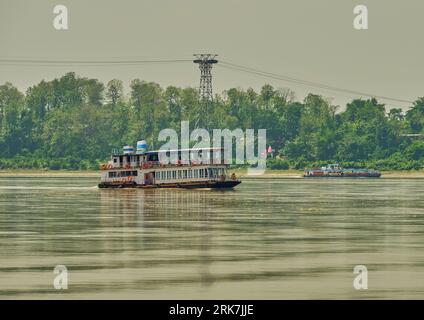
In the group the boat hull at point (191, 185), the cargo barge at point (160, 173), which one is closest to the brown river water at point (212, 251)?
the boat hull at point (191, 185)

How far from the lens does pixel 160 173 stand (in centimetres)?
15212

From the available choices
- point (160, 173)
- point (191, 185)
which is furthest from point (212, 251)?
point (160, 173)

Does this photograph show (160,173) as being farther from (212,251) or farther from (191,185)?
(212,251)

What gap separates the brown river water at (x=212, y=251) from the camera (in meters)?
46.6

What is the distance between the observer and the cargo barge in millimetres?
149125

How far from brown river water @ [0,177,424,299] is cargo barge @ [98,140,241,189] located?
160ft

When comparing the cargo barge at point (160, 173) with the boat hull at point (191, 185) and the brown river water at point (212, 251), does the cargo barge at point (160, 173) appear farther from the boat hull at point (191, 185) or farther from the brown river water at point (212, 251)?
the brown river water at point (212, 251)

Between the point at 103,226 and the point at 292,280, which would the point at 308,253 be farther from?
the point at 103,226

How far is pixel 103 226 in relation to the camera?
7638cm

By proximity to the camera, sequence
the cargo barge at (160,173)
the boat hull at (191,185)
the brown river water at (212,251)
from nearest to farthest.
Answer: the brown river water at (212,251) → the boat hull at (191,185) → the cargo barge at (160,173)

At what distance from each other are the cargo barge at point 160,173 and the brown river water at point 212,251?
4881cm

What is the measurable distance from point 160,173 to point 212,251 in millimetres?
92733
